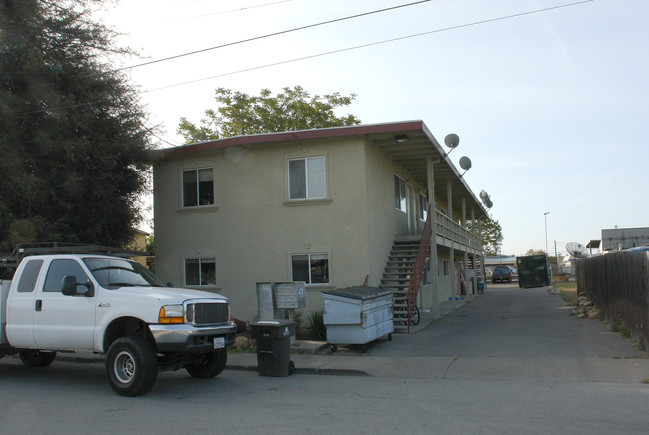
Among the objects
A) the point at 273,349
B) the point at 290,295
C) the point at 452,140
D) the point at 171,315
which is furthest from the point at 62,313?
the point at 452,140

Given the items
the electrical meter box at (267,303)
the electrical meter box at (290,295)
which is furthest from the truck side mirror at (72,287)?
the electrical meter box at (290,295)

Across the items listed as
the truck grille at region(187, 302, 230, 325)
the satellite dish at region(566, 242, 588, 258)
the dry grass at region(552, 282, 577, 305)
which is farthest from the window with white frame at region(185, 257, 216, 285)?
the satellite dish at region(566, 242, 588, 258)

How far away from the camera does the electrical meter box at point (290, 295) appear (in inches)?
498

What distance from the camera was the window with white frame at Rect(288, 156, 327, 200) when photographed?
16188 millimetres

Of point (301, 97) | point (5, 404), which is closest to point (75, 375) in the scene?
point (5, 404)

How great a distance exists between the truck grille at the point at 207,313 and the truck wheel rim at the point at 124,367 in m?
1.03

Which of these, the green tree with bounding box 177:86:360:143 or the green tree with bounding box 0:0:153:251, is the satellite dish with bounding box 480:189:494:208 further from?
the green tree with bounding box 0:0:153:251

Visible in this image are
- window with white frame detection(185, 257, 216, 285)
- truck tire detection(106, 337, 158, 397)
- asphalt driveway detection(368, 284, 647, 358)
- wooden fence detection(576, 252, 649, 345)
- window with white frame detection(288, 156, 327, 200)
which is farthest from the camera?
window with white frame detection(185, 257, 216, 285)

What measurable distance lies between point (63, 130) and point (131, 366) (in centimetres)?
845

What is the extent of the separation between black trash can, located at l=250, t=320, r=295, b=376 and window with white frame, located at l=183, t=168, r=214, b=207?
8.14 metres

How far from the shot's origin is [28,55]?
13.9m

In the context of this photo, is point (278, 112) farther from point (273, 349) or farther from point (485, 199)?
point (273, 349)

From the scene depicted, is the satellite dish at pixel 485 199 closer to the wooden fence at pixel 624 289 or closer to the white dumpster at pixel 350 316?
the wooden fence at pixel 624 289

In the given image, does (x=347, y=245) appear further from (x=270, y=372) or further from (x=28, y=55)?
(x=28, y=55)
